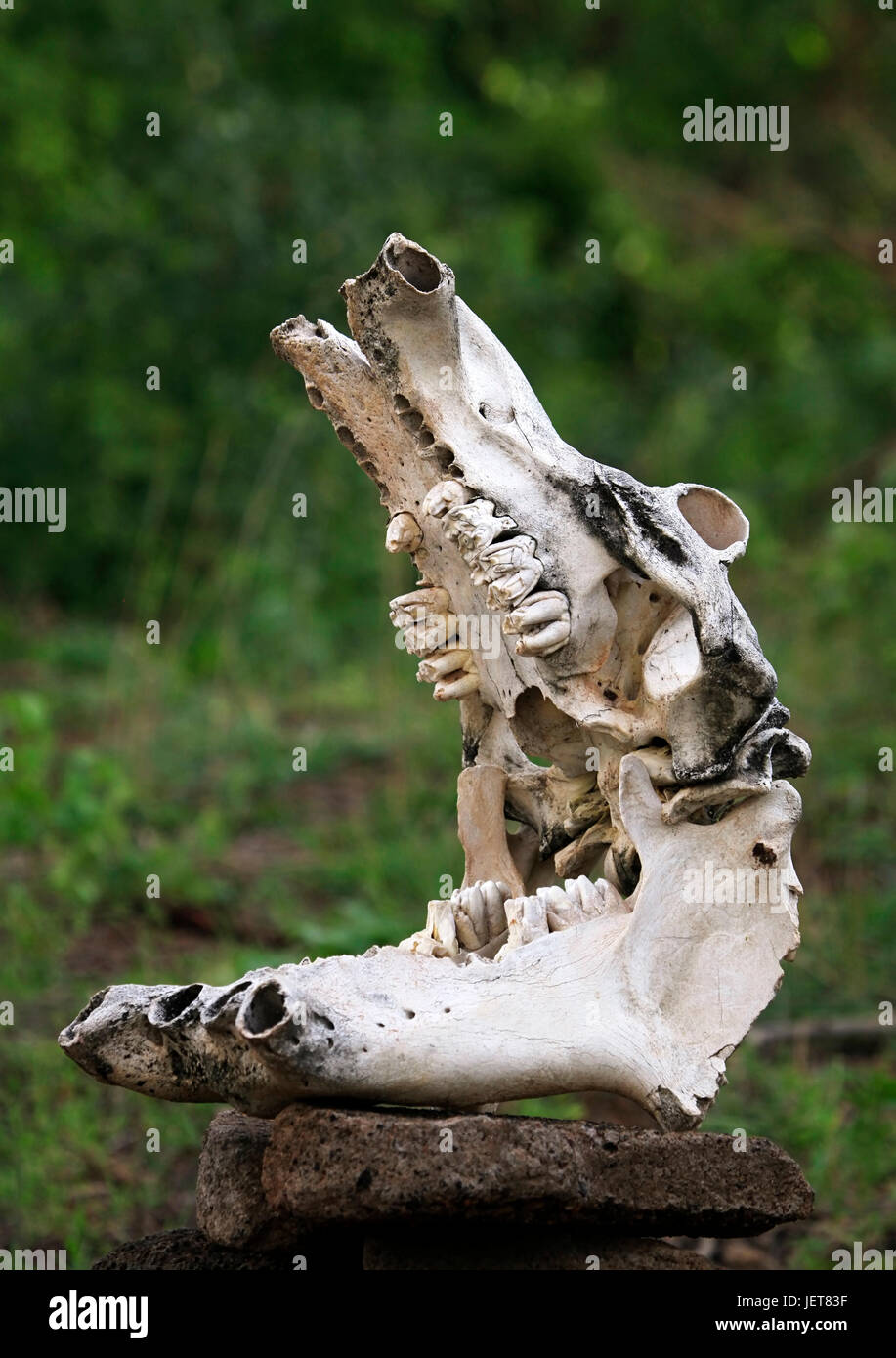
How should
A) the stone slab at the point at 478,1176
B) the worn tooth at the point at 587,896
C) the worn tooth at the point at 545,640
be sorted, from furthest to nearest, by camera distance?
1. the worn tooth at the point at 587,896
2. the worn tooth at the point at 545,640
3. the stone slab at the point at 478,1176

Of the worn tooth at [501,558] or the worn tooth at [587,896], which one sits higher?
the worn tooth at [501,558]

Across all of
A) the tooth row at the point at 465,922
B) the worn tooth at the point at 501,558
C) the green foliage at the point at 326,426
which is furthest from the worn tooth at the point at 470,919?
the green foliage at the point at 326,426

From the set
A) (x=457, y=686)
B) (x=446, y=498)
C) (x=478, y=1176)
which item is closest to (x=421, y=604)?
(x=457, y=686)

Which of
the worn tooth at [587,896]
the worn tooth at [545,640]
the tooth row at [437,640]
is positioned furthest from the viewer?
the tooth row at [437,640]

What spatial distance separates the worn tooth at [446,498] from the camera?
2.61m

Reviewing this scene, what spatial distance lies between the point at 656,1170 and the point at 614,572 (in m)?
0.94

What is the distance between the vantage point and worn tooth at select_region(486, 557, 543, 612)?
2.58 metres

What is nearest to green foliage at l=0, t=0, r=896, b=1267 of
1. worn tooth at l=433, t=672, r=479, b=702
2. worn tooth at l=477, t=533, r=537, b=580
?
worn tooth at l=433, t=672, r=479, b=702

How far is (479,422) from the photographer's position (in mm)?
2664

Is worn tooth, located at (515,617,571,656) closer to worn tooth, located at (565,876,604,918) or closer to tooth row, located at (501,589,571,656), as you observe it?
tooth row, located at (501,589,571,656)

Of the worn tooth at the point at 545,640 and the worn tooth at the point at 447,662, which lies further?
the worn tooth at the point at 447,662

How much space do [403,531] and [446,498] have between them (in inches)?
6.7

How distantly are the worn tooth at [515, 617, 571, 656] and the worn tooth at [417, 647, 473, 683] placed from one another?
0.23m

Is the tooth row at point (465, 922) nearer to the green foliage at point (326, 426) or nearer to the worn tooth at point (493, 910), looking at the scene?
the worn tooth at point (493, 910)
